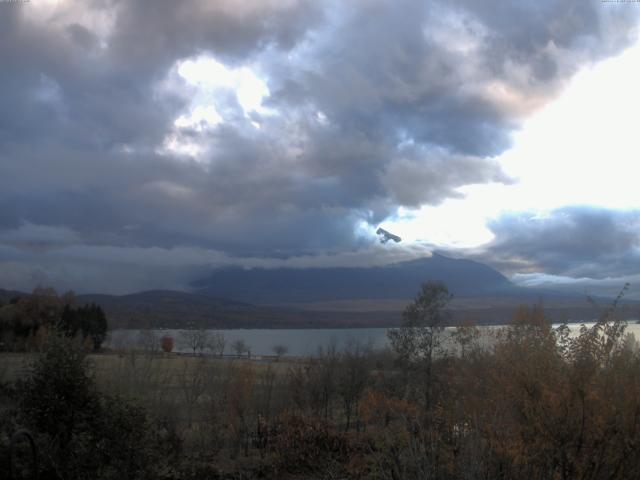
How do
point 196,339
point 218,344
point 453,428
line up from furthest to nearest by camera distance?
point 196,339 < point 218,344 < point 453,428

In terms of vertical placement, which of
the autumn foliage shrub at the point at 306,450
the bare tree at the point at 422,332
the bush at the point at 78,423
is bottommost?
the autumn foliage shrub at the point at 306,450

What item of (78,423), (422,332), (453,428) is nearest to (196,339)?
(422,332)

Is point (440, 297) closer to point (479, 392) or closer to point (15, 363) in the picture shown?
point (479, 392)

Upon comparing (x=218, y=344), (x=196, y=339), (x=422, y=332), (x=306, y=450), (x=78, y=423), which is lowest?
(x=196, y=339)

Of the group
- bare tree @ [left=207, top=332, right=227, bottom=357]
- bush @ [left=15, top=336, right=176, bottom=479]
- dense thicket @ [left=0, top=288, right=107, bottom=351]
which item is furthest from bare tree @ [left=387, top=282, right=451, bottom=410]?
dense thicket @ [left=0, top=288, right=107, bottom=351]

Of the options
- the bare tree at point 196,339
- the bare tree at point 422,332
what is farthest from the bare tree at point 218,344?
the bare tree at point 422,332

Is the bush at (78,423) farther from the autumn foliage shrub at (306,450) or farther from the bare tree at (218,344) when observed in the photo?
the bare tree at (218,344)

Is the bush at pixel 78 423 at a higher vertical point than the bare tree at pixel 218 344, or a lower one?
higher

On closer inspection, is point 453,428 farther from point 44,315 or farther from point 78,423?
point 44,315

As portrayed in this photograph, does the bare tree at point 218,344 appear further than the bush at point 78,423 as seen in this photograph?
Yes

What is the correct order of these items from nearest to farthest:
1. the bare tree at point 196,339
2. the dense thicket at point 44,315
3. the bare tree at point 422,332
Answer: the bare tree at point 422,332 → the dense thicket at point 44,315 → the bare tree at point 196,339

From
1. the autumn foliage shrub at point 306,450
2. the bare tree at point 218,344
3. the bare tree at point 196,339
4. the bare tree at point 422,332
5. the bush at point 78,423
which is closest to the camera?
the bush at point 78,423

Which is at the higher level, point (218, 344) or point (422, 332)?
point (422, 332)

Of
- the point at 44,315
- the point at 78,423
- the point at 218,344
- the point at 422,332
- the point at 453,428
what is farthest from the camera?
the point at 44,315
